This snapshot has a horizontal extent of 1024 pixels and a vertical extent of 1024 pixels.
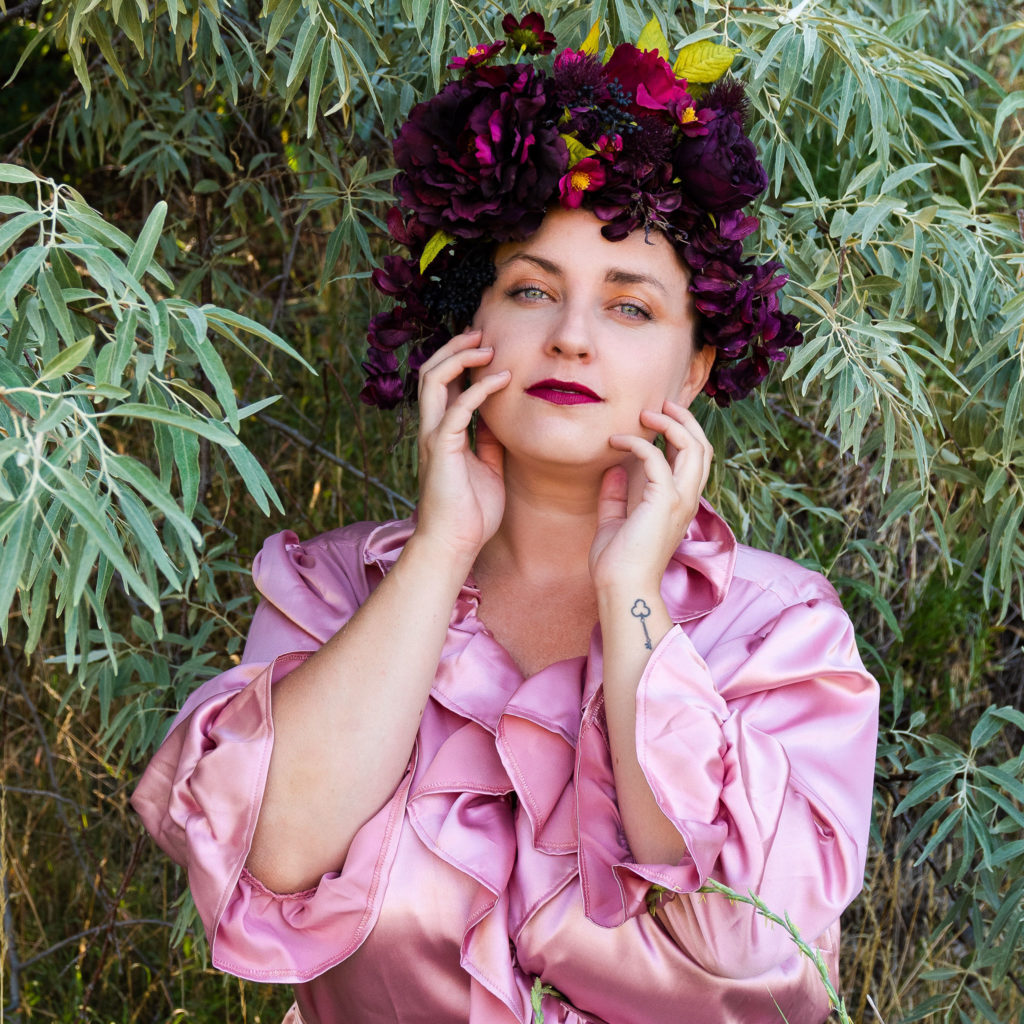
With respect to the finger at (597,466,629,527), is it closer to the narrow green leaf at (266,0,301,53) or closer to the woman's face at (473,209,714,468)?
the woman's face at (473,209,714,468)

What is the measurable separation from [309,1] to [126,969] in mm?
2488

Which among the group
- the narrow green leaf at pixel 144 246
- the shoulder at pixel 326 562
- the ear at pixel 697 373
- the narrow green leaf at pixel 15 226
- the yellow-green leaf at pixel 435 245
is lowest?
the shoulder at pixel 326 562

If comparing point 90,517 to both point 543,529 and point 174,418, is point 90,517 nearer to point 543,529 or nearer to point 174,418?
point 174,418

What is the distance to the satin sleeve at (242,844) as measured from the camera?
1591 mm

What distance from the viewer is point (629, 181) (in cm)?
168

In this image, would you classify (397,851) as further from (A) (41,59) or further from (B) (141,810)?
(A) (41,59)

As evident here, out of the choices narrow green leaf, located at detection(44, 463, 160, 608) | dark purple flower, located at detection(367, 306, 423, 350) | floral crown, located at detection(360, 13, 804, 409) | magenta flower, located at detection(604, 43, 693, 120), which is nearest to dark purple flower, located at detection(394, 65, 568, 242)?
floral crown, located at detection(360, 13, 804, 409)

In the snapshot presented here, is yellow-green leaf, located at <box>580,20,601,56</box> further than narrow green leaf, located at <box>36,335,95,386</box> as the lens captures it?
Yes

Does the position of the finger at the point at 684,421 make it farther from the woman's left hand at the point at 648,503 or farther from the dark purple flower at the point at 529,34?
the dark purple flower at the point at 529,34

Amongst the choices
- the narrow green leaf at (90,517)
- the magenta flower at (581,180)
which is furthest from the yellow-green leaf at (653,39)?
the narrow green leaf at (90,517)

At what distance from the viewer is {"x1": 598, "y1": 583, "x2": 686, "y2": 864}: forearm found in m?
1.52

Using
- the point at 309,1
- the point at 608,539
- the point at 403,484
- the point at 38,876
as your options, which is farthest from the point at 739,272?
the point at 38,876

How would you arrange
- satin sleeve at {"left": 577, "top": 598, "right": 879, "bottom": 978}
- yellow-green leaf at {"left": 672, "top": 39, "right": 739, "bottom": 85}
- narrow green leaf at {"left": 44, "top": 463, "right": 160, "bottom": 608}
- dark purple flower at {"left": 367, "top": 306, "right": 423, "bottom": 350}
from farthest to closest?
dark purple flower at {"left": 367, "top": 306, "right": 423, "bottom": 350}, yellow-green leaf at {"left": 672, "top": 39, "right": 739, "bottom": 85}, satin sleeve at {"left": 577, "top": 598, "right": 879, "bottom": 978}, narrow green leaf at {"left": 44, "top": 463, "right": 160, "bottom": 608}

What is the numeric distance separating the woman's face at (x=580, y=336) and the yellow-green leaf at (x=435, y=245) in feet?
0.30
